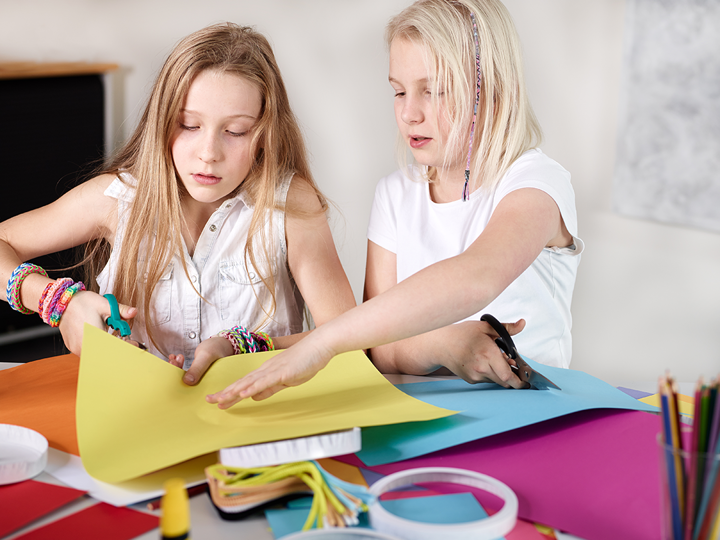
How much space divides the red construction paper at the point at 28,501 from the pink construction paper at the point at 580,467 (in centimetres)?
25

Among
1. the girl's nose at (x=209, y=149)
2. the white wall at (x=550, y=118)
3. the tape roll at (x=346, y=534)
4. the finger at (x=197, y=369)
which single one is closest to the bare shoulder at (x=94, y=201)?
the girl's nose at (x=209, y=149)

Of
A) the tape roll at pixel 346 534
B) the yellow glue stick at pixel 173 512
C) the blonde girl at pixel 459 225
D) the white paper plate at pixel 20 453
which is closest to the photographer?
the yellow glue stick at pixel 173 512

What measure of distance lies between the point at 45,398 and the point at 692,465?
70cm

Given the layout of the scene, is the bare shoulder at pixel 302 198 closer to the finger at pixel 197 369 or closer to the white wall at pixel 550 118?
the finger at pixel 197 369

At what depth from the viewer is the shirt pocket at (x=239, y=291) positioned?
1.19 meters

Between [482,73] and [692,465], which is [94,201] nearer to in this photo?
[482,73]

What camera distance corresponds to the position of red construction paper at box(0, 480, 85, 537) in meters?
0.53

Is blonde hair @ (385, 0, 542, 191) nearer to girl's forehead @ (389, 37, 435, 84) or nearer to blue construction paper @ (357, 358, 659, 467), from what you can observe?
girl's forehead @ (389, 37, 435, 84)

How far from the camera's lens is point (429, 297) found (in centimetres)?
70

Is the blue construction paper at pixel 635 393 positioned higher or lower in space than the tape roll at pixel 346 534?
lower

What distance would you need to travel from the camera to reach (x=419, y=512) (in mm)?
533

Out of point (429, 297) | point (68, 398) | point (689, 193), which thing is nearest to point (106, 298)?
point (68, 398)

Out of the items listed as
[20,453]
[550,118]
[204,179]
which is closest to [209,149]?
[204,179]

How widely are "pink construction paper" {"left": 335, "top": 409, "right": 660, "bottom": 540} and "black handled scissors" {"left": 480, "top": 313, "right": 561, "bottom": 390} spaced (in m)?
0.07
